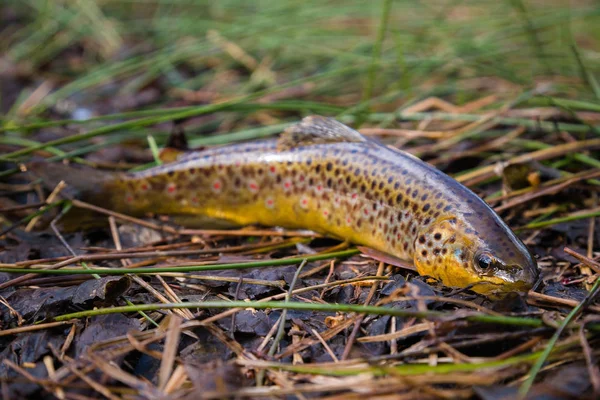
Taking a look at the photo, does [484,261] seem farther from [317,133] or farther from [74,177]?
[74,177]

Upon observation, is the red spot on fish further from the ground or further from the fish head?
the fish head

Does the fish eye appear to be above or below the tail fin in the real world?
above

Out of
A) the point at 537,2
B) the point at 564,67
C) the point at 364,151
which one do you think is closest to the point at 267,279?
the point at 364,151

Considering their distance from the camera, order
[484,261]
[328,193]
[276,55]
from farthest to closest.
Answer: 1. [276,55]
2. [328,193]
3. [484,261]

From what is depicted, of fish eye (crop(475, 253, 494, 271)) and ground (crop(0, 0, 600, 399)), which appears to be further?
fish eye (crop(475, 253, 494, 271))

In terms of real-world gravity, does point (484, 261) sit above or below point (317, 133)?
below

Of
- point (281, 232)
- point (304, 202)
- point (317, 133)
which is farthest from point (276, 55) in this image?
point (281, 232)

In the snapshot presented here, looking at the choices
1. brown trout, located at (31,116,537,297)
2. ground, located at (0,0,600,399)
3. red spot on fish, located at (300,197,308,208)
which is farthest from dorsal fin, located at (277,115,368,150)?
ground, located at (0,0,600,399)
